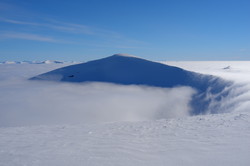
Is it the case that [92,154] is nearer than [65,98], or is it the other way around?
[92,154]

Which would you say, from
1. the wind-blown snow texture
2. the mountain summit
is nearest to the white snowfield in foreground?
the wind-blown snow texture

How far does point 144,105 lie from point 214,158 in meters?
17.2

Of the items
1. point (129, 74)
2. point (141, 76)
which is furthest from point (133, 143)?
point (129, 74)

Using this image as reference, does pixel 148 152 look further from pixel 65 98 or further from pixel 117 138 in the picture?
pixel 65 98

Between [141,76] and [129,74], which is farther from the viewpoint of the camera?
[129,74]

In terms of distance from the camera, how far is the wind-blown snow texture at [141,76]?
24.7 metres

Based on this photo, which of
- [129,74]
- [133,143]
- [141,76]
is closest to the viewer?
[133,143]

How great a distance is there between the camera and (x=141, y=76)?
32656 mm

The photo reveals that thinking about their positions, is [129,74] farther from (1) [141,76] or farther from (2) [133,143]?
(2) [133,143]

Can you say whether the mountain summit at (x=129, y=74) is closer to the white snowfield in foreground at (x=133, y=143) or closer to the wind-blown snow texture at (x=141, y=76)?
the wind-blown snow texture at (x=141, y=76)

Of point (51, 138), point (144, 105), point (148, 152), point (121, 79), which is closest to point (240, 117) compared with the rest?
point (148, 152)

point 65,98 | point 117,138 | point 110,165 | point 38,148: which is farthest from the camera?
point 65,98

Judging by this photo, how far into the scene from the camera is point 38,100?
68.3 ft

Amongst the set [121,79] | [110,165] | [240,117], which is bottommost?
[110,165]
